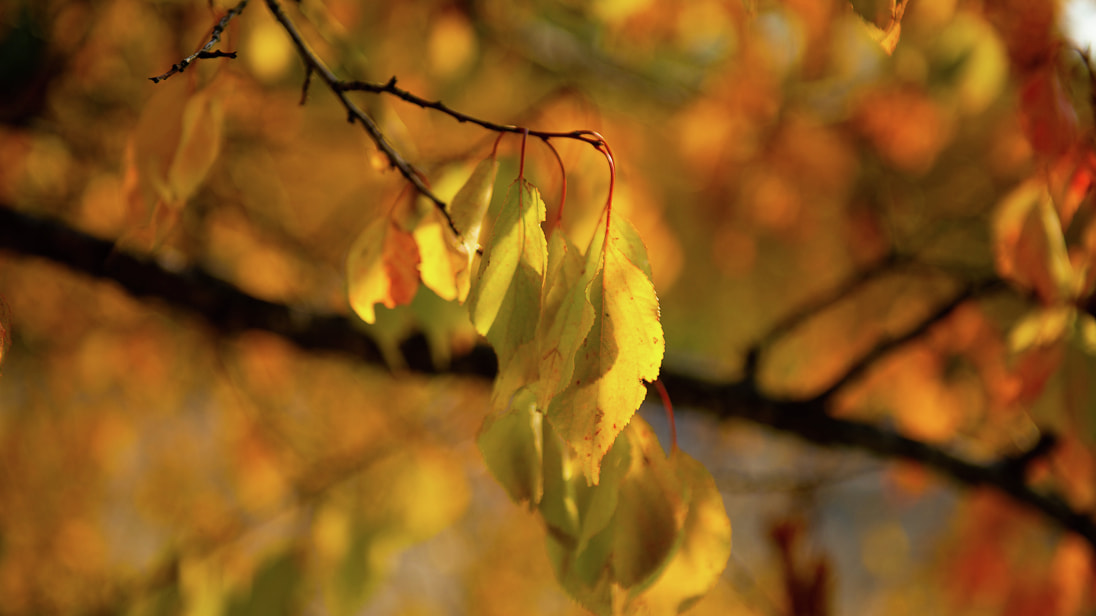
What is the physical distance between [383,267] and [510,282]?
154mm

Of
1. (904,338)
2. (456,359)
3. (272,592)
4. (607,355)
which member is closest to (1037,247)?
(904,338)

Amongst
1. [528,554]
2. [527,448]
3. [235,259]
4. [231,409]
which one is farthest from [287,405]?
[527,448]

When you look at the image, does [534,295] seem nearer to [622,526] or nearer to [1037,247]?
[622,526]

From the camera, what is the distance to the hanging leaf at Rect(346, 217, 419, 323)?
507 millimetres

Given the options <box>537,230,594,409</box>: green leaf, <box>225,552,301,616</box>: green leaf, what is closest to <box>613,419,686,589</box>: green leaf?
<box>537,230,594,409</box>: green leaf

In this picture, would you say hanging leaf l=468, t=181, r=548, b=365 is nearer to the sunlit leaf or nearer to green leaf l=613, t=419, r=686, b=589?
green leaf l=613, t=419, r=686, b=589

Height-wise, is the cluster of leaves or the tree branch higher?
the cluster of leaves

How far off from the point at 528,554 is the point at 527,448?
2764 millimetres

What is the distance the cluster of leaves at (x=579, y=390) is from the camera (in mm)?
377

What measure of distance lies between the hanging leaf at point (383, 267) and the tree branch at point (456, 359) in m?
0.47

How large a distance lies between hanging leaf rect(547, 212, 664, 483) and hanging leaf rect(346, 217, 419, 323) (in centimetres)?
18

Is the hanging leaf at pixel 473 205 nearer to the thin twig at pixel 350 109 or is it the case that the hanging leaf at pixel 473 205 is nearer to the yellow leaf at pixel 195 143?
the thin twig at pixel 350 109

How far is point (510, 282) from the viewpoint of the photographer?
402mm

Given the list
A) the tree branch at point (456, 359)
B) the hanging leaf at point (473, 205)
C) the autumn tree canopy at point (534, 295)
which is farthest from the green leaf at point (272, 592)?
the hanging leaf at point (473, 205)
